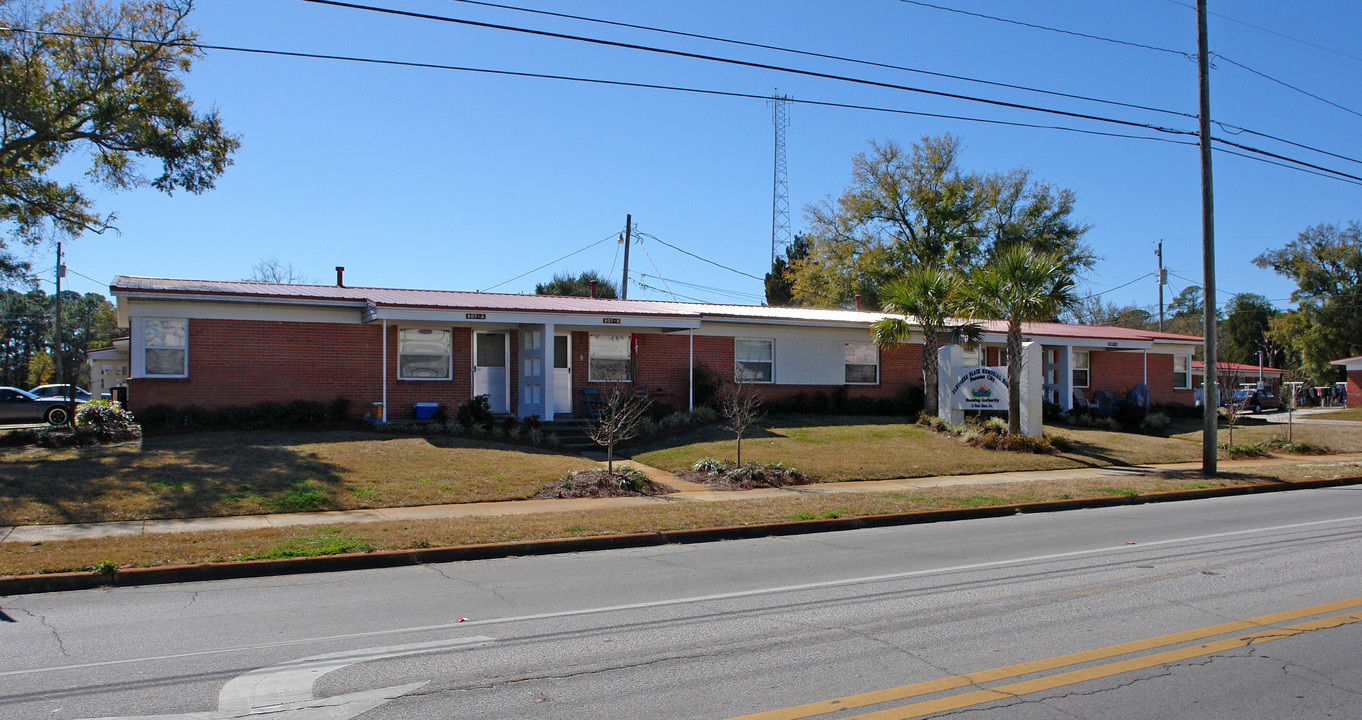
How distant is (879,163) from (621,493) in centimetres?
3438

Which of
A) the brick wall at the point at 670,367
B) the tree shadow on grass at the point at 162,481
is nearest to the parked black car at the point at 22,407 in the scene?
the tree shadow on grass at the point at 162,481

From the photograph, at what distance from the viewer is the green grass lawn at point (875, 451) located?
1728cm

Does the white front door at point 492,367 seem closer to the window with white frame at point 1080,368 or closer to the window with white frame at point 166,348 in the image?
the window with white frame at point 166,348

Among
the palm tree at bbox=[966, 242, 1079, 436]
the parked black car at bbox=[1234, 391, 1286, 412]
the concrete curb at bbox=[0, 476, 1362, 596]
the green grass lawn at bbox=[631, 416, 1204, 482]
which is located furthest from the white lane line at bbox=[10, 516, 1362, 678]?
the parked black car at bbox=[1234, 391, 1286, 412]

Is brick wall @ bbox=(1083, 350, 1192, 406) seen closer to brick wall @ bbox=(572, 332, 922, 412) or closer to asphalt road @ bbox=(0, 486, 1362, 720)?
brick wall @ bbox=(572, 332, 922, 412)

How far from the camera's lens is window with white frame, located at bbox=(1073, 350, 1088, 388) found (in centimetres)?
3034

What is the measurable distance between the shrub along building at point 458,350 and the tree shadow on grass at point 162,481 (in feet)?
9.80

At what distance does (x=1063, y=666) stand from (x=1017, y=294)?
15644 mm

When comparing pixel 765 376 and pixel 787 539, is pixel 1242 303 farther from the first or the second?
pixel 787 539

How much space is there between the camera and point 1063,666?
17.9ft

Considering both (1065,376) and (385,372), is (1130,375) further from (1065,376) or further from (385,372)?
(385,372)

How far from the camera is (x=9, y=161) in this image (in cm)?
2227

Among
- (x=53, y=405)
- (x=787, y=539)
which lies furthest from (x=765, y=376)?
(x=53, y=405)

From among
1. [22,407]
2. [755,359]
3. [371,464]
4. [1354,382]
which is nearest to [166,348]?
[371,464]
